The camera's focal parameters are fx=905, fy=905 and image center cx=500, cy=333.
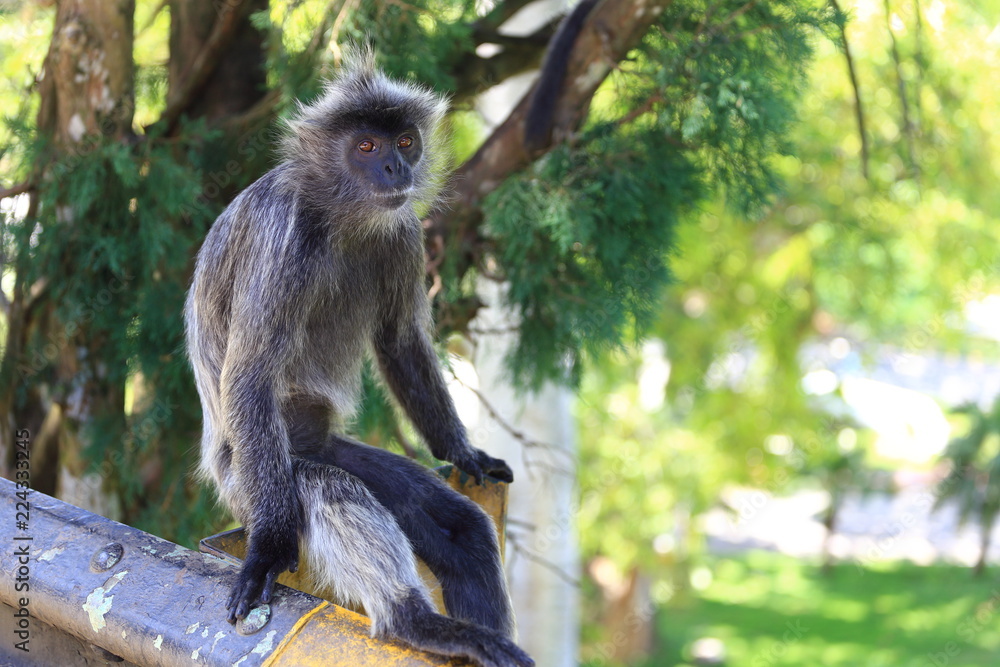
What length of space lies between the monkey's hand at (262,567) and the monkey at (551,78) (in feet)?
6.33

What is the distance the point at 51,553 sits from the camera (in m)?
2.10

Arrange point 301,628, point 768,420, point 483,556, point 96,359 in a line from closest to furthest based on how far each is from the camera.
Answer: point 301,628, point 483,556, point 96,359, point 768,420

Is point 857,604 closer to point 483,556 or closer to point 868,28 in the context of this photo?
point 868,28

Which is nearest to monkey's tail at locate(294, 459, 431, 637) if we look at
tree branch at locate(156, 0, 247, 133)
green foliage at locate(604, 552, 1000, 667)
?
tree branch at locate(156, 0, 247, 133)

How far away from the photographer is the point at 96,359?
4.11 meters

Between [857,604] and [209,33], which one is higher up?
[209,33]

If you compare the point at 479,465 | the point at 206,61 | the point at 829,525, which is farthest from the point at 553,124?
the point at 829,525

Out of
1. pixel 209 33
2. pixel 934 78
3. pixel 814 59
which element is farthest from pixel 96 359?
pixel 934 78

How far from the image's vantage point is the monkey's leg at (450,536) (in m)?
2.47

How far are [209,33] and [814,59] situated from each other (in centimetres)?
284

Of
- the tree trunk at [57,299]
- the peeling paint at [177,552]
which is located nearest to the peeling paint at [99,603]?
the peeling paint at [177,552]

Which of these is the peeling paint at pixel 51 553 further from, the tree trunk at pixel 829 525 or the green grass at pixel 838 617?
the tree trunk at pixel 829 525

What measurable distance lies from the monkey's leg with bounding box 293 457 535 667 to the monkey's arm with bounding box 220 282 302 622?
0.06 m

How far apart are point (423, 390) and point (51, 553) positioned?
124 cm
